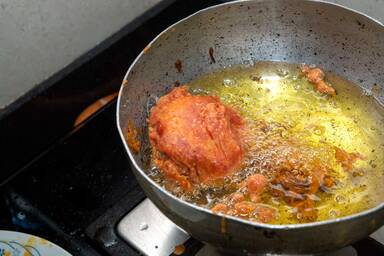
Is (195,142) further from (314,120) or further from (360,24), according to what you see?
(360,24)

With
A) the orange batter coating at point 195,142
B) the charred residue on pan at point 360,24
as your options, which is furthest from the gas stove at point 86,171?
the charred residue on pan at point 360,24

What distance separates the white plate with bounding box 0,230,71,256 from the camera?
99cm

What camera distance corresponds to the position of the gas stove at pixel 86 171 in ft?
3.32

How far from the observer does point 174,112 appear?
0.95 meters

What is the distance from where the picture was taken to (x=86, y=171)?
1.16m

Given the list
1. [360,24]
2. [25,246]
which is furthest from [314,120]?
[25,246]

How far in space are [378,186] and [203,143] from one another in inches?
12.0

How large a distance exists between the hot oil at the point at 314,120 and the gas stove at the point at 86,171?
4.5 inches

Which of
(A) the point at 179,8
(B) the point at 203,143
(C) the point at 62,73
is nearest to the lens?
(B) the point at 203,143

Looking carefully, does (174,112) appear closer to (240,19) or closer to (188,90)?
(188,90)

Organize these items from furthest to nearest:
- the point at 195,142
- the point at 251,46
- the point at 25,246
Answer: the point at 251,46, the point at 25,246, the point at 195,142

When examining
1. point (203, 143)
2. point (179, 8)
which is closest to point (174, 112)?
point (203, 143)

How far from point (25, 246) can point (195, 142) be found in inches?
15.2

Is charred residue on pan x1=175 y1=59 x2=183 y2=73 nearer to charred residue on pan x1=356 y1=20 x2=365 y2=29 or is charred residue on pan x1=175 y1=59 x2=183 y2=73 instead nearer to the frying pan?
the frying pan
